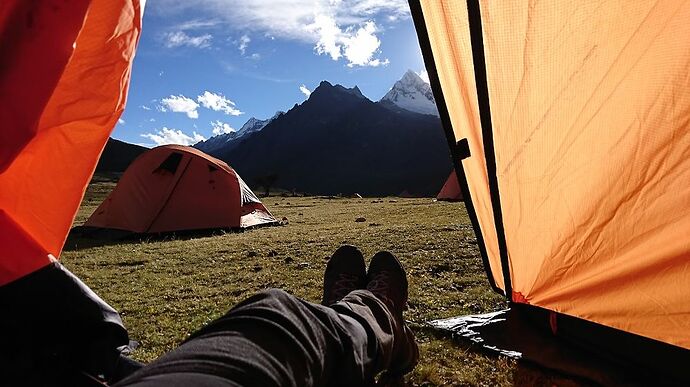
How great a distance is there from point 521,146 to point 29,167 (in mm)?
2403

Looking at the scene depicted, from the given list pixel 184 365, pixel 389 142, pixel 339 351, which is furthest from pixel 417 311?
pixel 389 142

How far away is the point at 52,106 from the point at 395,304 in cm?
212

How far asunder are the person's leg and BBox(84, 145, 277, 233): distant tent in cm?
1072

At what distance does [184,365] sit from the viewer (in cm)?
134

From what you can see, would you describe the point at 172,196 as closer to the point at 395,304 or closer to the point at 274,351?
the point at 395,304

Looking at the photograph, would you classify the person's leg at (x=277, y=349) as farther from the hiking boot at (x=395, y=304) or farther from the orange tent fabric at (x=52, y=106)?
the orange tent fabric at (x=52, y=106)

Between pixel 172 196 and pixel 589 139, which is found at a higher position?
pixel 589 139

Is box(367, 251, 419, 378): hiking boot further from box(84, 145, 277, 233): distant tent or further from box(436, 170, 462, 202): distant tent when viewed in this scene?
box(436, 170, 462, 202): distant tent

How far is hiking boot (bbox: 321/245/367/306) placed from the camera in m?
3.34

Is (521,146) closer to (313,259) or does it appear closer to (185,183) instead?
(313,259)

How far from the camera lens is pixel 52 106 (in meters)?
1.82

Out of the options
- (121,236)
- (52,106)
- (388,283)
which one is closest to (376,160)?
(121,236)

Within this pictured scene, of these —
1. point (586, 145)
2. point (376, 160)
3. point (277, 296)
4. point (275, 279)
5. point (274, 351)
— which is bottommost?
point (275, 279)

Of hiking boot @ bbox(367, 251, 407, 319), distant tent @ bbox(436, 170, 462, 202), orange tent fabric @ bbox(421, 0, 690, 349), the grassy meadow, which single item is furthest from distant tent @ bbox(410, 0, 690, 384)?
distant tent @ bbox(436, 170, 462, 202)
